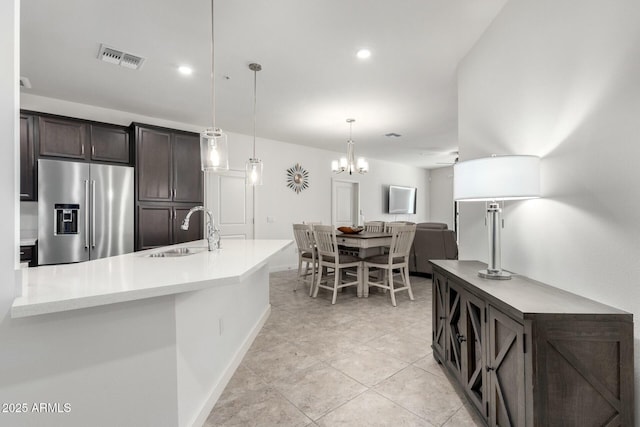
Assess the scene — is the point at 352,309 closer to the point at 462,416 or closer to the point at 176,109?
the point at 462,416

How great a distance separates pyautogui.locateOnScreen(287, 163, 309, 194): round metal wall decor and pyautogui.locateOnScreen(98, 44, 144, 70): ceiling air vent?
3.43 meters

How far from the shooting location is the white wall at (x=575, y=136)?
111cm

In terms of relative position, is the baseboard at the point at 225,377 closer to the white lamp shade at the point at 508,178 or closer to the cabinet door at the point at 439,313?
the cabinet door at the point at 439,313

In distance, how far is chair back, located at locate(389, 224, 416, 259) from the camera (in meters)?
3.58

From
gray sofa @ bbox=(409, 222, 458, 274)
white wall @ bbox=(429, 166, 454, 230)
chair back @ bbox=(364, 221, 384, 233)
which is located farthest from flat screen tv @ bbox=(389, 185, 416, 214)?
gray sofa @ bbox=(409, 222, 458, 274)

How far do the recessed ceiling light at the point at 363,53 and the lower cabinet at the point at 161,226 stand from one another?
301 centimetres

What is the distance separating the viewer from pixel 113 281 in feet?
3.97

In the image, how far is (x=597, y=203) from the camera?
124 centimetres

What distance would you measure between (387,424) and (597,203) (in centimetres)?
145

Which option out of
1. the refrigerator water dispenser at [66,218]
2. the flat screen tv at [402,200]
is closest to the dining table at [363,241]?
the refrigerator water dispenser at [66,218]

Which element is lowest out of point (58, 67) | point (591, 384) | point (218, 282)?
point (591, 384)

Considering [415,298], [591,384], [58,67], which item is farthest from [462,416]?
[58,67]

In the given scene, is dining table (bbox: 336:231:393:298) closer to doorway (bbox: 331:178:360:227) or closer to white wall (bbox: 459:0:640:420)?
white wall (bbox: 459:0:640:420)

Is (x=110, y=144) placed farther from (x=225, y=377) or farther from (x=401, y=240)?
(x=401, y=240)
